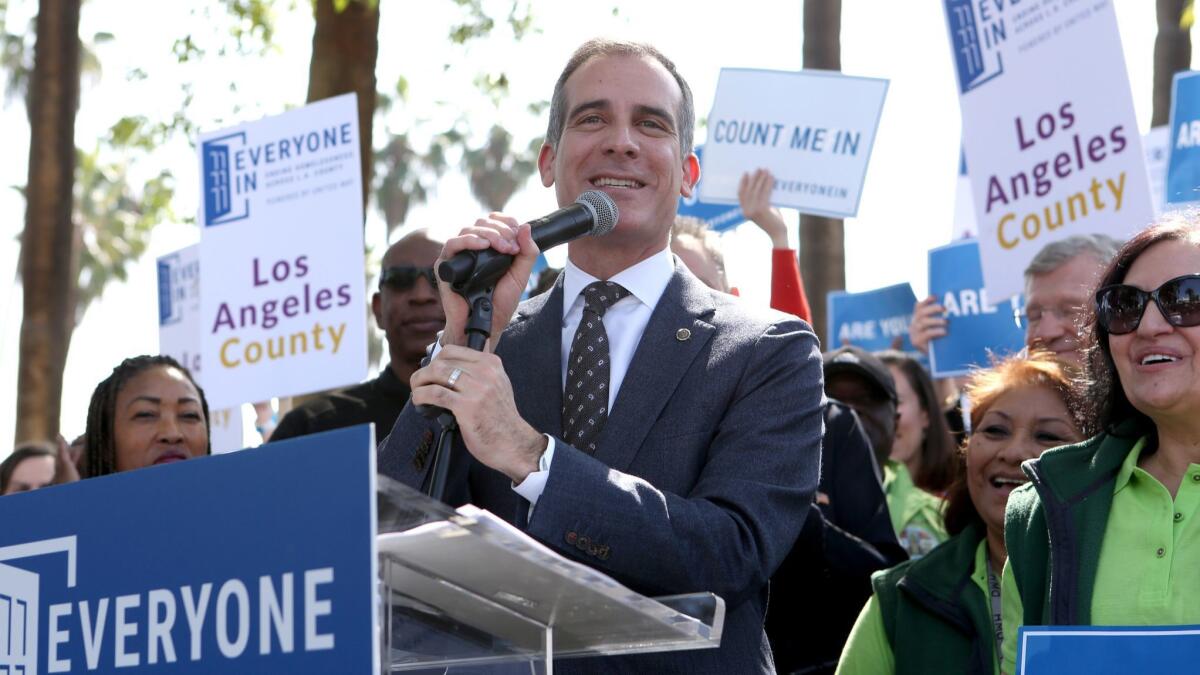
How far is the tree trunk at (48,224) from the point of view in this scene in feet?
41.3

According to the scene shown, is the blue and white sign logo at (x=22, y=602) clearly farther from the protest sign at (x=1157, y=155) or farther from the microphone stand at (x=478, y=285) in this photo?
the protest sign at (x=1157, y=155)

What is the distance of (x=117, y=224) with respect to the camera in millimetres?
44344

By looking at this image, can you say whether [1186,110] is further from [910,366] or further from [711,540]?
[711,540]

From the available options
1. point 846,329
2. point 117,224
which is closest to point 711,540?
point 846,329

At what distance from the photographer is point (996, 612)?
147 inches

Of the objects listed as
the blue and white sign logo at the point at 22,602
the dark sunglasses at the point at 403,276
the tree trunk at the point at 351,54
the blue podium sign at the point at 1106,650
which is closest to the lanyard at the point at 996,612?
the blue podium sign at the point at 1106,650

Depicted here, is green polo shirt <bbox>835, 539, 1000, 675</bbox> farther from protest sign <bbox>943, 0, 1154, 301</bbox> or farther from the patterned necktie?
protest sign <bbox>943, 0, 1154, 301</bbox>

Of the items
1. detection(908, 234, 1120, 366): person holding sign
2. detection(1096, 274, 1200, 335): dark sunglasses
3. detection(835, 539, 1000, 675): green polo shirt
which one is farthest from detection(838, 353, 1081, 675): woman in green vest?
detection(1096, 274, 1200, 335): dark sunglasses

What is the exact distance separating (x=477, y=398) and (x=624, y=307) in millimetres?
696

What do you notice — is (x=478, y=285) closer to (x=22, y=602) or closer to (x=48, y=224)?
(x=22, y=602)

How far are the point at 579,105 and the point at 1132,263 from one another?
1041 millimetres

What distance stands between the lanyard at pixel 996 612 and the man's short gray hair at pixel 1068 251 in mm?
1665

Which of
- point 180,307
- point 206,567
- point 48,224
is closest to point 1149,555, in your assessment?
point 206,567

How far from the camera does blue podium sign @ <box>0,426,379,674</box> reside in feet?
6.23
